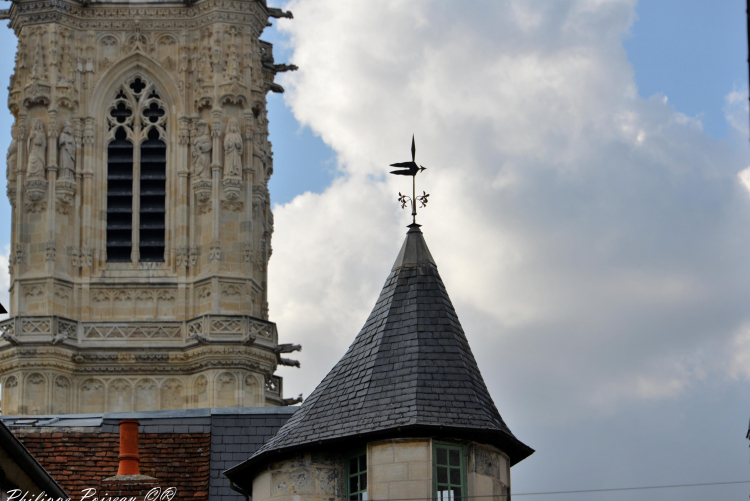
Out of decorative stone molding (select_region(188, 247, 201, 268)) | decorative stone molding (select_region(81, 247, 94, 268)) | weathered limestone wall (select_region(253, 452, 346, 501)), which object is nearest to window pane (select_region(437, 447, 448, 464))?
weathered limestone wall (select_region(253, 452, 346, 501))

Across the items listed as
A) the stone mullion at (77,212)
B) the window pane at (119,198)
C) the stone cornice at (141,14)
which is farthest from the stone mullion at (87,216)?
the stone cornice at (141,14)

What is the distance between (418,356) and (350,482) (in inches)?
78.1

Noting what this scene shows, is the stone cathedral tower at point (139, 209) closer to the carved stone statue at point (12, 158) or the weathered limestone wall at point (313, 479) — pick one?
the carved stone statue at point (12, 158)

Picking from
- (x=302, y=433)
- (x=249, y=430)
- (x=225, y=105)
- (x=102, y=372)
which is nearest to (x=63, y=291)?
(x=102, y=372)

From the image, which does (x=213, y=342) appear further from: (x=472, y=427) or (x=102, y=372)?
(x=472, y=427)

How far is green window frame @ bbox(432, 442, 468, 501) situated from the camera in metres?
29.4

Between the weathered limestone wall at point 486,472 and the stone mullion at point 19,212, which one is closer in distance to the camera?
the weathered limestone wall at point 486,472

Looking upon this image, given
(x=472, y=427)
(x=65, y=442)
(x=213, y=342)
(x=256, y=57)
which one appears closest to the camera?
(x=472, y=427)

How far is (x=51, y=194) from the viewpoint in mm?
70750

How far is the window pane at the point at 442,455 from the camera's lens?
29453 millimetres

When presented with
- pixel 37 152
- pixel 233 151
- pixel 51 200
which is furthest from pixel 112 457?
pixel 37 152

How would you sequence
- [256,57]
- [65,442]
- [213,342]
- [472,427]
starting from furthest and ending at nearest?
[256,57] → [213,342] → [65,442] → [472,427]

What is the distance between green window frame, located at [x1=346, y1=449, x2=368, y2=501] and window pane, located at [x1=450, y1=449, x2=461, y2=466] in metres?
1.14

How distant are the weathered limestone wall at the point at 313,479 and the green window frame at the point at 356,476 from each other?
0.24ft
